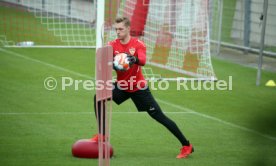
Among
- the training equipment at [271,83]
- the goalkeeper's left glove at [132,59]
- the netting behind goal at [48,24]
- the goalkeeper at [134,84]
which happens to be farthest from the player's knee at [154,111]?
the netting behind goal at [48,24]

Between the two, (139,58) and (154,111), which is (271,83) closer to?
(154,111)

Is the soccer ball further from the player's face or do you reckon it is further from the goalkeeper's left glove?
the player's face

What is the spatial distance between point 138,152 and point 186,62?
8104 mm

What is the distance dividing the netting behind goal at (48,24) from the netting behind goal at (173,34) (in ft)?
15.4

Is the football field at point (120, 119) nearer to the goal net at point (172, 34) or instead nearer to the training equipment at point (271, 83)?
the training equipment at point (271, 83)

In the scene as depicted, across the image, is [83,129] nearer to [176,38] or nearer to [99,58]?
[99,58]

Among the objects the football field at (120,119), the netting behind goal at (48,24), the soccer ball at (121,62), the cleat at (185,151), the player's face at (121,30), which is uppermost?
the player's face at (121,30)

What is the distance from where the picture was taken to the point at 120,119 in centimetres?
1031

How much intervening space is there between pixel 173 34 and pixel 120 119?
5.59m

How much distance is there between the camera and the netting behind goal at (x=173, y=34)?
1498 centimetres

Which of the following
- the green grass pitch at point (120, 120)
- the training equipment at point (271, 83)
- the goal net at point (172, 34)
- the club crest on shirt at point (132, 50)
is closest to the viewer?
the club crest on shirt at point (132, 50)

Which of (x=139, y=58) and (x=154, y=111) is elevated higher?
(x=139, y=58)

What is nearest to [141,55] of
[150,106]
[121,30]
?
[121,30]

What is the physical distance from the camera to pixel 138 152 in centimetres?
786
